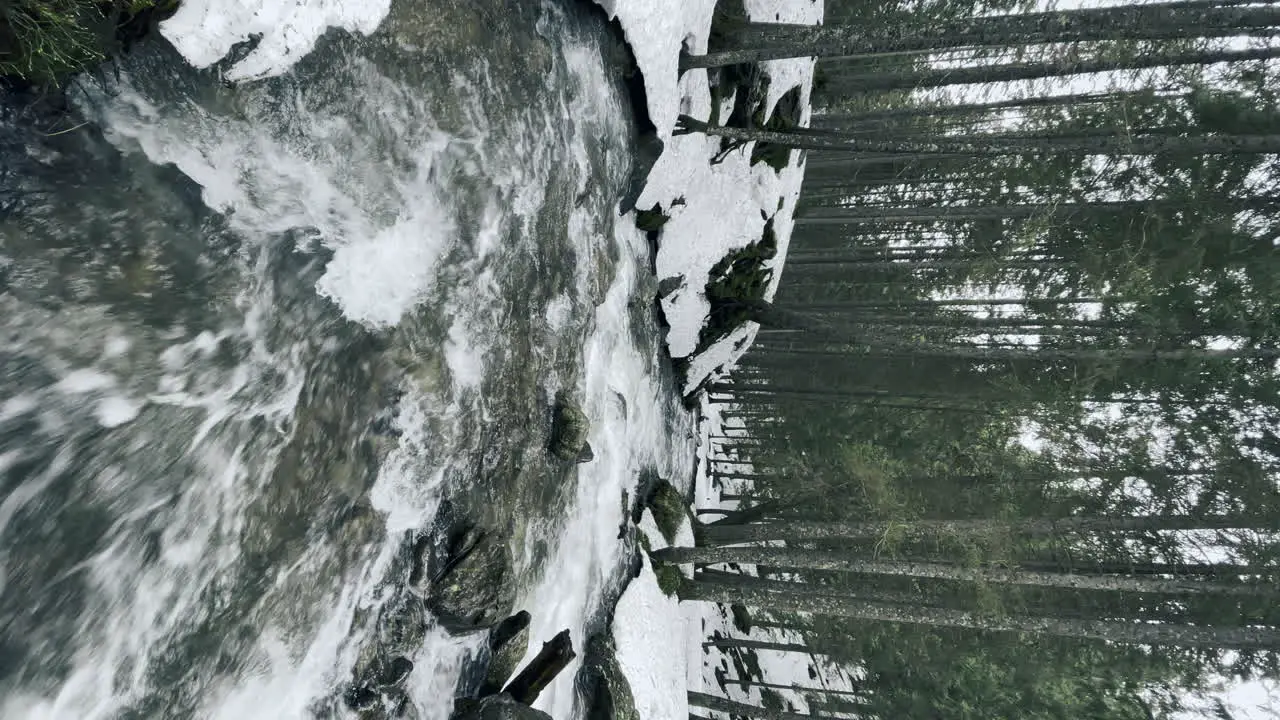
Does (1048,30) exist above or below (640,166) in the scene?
above

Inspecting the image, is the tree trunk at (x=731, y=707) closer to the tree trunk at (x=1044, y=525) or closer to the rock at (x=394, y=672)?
the tree trunk at (x=1044, y=525)

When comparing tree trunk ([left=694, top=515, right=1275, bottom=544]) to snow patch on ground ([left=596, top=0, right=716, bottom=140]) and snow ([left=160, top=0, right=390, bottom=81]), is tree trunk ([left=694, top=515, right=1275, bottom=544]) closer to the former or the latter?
snow patch on ground ([left=596, top=0, right=716, bottom=140])

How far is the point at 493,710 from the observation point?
6.34 meters

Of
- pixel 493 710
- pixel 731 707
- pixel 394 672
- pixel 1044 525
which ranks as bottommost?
pixel 493 710

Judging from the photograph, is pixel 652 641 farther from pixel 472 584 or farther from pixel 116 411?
pixel 116 411

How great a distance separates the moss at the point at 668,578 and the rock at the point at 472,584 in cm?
456

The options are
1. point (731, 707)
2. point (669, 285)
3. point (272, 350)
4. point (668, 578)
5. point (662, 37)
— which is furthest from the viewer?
point (731, 707)

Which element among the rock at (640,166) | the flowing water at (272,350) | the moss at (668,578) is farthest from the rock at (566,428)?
the moss at (668,578)

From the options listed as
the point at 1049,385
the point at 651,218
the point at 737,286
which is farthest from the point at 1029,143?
the point at 651,218

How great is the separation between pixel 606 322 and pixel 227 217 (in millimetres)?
5531

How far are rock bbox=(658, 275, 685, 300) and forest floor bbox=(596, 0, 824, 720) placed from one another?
0.08 ft

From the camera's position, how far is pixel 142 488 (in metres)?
4.22

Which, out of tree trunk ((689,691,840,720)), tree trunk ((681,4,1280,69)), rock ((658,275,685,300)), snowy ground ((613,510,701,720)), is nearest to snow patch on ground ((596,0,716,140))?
tree trunk ((681,4,1280,69))

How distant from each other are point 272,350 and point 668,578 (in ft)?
26.9
